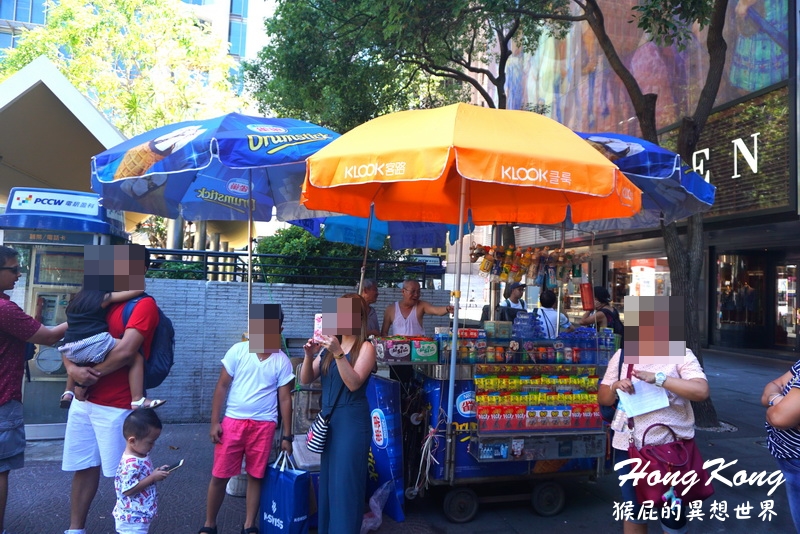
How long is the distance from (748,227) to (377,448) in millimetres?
12064

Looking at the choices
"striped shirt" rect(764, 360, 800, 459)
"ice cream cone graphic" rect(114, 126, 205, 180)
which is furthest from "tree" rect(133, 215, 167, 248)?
"striped shirt" rect(764, 360, 800, 459)

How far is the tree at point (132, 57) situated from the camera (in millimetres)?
A: 19844

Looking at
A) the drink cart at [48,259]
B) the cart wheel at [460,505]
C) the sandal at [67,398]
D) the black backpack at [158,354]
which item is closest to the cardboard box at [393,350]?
the cart wheel at [460,505]

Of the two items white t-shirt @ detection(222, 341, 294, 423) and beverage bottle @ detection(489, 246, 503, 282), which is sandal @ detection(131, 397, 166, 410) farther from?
beverage bottle @ detection(489, 246, 503, 282)

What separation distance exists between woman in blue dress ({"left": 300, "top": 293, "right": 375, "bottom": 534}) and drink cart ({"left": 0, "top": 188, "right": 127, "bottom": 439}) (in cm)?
430

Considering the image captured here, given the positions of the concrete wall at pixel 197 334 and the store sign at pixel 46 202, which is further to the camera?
the concrete wall at pixel 197 334

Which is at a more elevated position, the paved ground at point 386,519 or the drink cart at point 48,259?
the drink cart at point 48,259

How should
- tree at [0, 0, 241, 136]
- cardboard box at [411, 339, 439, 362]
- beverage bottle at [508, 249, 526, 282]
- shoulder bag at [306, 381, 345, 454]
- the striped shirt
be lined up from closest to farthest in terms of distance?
the striped shirt → shoulder bag at [306, 381, 345, 454] → cardboard box at [411, 339, 439, 362] → beverage bottle at [508, 249, 526, 282] → tree at [0, 0, 241, 136]

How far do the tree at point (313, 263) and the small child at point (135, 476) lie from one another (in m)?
4.60

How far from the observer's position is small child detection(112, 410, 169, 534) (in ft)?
9.95

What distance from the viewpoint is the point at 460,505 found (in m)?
4.44

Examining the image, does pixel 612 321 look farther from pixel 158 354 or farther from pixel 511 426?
pixel 158 354

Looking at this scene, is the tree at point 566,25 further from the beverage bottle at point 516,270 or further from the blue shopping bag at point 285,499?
the blue shopping bag at point 285,499

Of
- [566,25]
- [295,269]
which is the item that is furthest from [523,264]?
[566,25]
